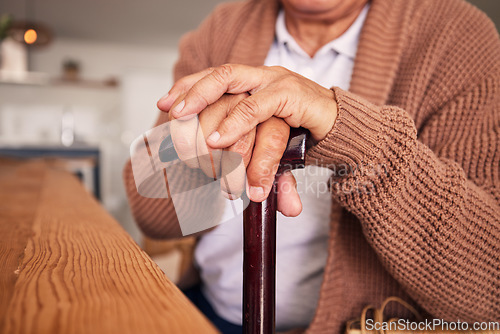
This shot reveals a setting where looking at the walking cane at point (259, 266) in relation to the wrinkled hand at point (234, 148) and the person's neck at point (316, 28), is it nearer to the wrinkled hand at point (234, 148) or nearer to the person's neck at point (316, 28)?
the wrinkled hand at point (234, 148)

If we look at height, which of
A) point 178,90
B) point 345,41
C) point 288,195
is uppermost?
point 345,41

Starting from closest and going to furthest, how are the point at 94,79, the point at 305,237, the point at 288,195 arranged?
1. the point at 288,195
2. the point at 305,237
3. the point at 94,79

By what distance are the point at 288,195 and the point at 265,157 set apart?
67mm

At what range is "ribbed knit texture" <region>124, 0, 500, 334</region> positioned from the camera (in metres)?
0.44

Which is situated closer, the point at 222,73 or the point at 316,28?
the point at 222,73

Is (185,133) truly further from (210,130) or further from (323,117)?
(323,117)

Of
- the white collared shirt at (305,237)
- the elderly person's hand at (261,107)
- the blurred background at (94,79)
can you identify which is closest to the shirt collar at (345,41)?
the white collared shirt at (305,237)

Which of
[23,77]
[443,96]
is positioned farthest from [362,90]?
[23,77]

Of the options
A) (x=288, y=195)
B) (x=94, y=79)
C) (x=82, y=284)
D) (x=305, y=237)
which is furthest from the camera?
(x=94, y=79)

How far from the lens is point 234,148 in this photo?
14.5 inches

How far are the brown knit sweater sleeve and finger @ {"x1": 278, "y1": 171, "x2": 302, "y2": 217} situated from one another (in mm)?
44

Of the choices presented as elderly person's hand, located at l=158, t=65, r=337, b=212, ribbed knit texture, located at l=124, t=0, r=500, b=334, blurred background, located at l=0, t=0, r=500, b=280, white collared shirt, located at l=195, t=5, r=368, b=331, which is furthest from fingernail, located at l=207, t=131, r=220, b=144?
blurred background, located at l=0, t=0, r=500, b=280

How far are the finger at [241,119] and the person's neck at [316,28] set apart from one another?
1.25 ft

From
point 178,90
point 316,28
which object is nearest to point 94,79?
point 316,28
